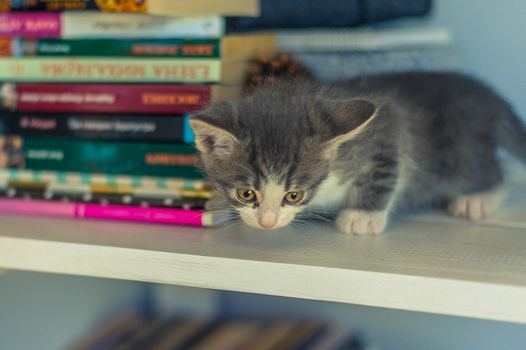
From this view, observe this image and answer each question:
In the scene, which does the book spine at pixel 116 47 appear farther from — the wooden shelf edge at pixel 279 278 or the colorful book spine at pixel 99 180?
the wooden shelf edge at pixel 279 278

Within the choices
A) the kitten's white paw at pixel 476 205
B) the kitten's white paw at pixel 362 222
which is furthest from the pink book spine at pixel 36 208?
the kitten's white paw at pixel 476 205

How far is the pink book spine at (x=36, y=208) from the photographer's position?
89cm

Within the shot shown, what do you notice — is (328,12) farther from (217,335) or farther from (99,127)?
(217,335)

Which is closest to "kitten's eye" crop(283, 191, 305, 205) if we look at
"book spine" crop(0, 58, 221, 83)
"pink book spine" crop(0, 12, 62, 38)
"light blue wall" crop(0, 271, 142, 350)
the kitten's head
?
the kitten's head

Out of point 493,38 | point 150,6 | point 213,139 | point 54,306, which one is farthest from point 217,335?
point 493,38

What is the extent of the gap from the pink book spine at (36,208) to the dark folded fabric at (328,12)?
41 cm

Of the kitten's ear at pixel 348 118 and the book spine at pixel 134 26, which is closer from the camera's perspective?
the kitten's ear at pixel 348 118

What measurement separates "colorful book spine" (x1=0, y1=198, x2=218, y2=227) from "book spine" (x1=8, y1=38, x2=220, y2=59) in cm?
22

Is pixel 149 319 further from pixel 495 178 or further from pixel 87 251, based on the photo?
pixel 495 178

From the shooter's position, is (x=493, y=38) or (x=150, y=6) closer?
(x=150, y=6)

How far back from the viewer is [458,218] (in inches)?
35.9

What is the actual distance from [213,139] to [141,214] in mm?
153

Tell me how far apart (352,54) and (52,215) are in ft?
1.71

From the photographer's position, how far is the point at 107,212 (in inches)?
34.5
